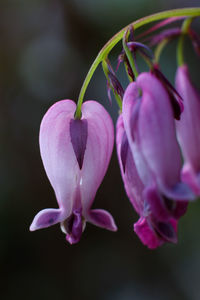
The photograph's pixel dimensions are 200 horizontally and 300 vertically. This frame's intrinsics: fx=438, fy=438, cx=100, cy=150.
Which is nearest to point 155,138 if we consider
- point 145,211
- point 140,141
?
point 140,141

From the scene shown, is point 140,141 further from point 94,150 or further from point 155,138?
point 94,150

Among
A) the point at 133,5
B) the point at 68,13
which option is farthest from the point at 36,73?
the point at 133,5

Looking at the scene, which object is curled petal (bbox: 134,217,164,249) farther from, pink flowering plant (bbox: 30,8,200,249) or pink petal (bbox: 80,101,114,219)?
pink petal (bbox: 80,101,114,219)

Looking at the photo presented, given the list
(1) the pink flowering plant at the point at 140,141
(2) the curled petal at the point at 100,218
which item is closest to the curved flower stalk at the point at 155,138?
(1) the pink flowering plant at the point at 140,141

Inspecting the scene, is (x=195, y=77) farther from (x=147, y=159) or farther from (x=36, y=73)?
(x=147, y=159)

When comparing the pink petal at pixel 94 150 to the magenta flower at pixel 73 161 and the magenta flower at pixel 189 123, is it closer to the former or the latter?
the magenta flower at pixel 73 161

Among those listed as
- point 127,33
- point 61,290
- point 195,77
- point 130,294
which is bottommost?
point 130,294

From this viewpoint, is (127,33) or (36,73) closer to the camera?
(127,33)

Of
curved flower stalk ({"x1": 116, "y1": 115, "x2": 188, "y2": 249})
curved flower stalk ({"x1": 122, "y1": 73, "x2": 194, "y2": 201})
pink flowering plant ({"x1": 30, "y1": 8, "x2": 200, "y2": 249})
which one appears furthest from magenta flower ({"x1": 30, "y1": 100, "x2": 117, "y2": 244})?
curved flower stalk ({"x1": 122, "y1": 73, "x2": 194, "y2": 201})
